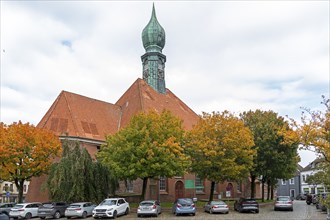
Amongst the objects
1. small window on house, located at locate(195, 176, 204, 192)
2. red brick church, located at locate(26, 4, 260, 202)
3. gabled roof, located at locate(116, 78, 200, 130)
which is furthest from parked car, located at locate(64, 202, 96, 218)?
small window on house, located at locate(195, 176, 204, 192)

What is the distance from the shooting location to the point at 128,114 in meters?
49.6

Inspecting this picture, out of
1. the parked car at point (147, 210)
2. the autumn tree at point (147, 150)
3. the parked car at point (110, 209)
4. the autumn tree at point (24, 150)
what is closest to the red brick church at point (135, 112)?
the autumn tree at point (24, 150)

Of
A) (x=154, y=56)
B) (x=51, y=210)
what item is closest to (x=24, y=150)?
(x=51, y=210)

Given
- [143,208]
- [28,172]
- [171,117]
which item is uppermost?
[171,117]

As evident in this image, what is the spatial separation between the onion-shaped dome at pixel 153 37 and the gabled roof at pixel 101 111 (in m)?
6.91

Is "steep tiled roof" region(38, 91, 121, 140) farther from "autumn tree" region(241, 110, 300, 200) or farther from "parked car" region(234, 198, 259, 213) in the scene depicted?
"parked car" region(234, 198, 259, 213)

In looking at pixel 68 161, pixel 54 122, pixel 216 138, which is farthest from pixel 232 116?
pixel 54 122

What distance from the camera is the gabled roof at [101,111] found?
4191 centimetres

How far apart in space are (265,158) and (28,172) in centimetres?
2290

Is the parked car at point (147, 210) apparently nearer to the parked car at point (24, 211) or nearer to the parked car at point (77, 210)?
the parked car at point (77, 210)

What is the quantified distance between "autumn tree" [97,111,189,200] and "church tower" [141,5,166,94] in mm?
22560

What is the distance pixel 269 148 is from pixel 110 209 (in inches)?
716

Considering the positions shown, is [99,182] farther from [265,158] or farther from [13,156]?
[265,158]

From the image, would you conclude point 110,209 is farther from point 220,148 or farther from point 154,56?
point 154,56
